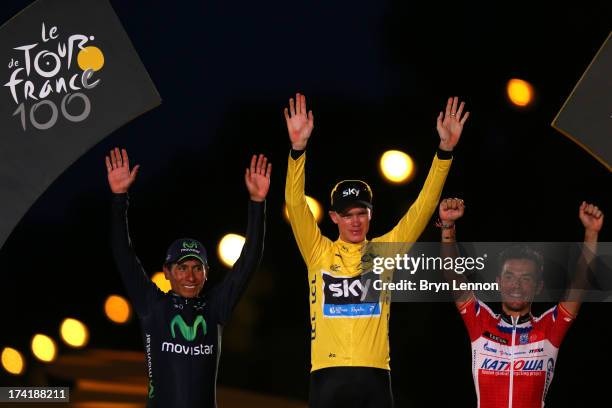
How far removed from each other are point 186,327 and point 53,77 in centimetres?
250

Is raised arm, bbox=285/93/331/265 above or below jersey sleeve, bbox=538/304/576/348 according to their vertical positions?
above

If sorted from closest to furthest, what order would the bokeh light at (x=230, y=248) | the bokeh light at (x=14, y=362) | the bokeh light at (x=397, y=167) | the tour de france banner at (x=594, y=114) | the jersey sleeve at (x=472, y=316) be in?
the jersey sleeve at (x=472, y=316), the tour de france banner at (x=594, y=114), the bokeh light at (x=397, y=167), the bokeh light at (x=230, y=248), the bokeh light at (x=14, y=362)

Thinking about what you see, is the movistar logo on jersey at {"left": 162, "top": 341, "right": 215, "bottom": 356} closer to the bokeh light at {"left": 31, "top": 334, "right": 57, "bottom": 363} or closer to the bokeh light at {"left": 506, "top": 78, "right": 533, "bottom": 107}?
the bokeh light at {"left": 506, "top": 78, "right": 533, "bottom": 107}

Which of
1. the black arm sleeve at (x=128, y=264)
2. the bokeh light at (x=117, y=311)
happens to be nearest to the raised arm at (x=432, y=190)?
the black arm sleeve at (x=128, y=264)

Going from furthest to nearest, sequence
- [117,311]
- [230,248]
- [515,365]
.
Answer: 1. [117,311]
2. [230,248]
3. [515,365]

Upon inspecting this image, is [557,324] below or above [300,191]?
below

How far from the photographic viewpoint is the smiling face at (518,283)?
20.7 ft

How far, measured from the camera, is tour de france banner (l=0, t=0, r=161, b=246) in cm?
747

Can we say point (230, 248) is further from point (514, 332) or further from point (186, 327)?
point (514, 332)

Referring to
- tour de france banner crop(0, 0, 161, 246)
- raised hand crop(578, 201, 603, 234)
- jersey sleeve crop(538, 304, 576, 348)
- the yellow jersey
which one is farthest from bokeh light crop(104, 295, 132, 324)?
raised hand crop(578, 201, 603, 234)

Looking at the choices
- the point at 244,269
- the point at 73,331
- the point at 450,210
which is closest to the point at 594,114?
the point at 450,210

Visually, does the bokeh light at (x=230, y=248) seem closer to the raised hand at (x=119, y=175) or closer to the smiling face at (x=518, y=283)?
the raised hand at (x=119, y=175)

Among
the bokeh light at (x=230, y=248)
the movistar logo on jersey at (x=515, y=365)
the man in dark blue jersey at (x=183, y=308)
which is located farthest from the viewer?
the bokeh light at (x=230, y=248)

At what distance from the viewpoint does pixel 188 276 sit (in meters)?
6.17
